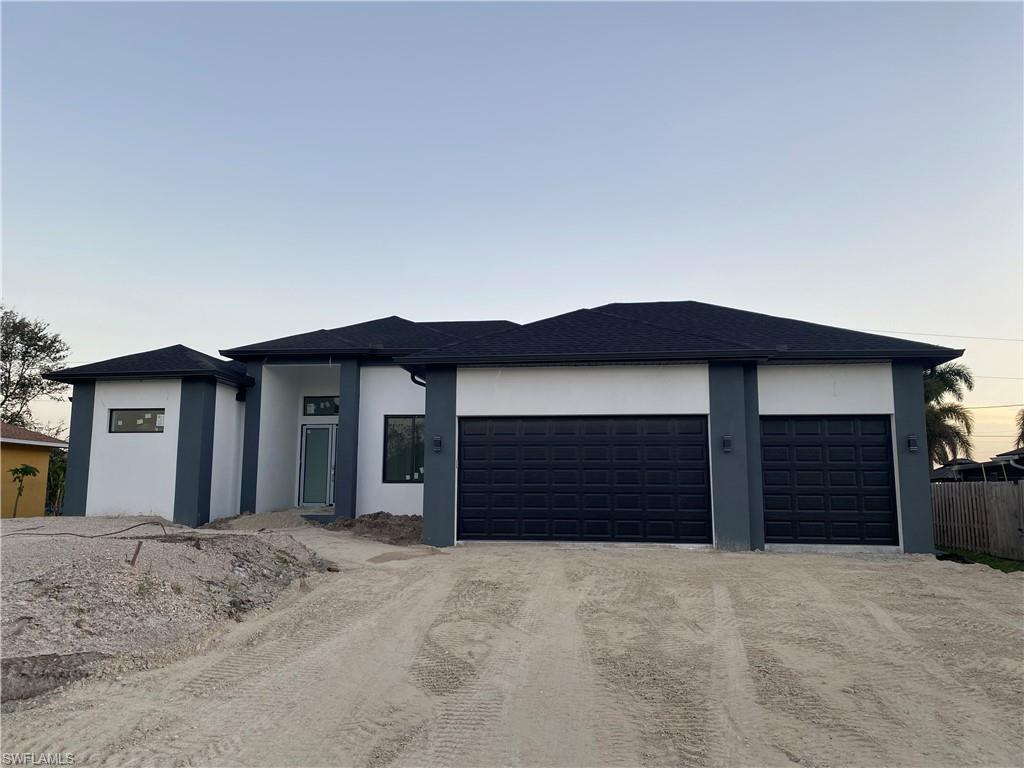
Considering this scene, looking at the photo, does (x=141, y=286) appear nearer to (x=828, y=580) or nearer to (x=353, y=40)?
(x=353, y=40)

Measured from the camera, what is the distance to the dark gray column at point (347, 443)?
43.2 ft

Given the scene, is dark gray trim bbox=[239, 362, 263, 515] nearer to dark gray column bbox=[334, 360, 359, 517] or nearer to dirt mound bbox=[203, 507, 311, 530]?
dirt mound bbox=[203, 507, 311, 530]

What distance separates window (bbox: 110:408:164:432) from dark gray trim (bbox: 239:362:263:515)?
1813mm

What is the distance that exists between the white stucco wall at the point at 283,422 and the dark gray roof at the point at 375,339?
681 mm

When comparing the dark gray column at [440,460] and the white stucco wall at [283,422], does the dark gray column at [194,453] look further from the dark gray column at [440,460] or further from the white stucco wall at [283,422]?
the dark gray column at [440,460]

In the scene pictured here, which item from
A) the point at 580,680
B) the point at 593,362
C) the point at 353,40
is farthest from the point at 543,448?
the point at 353,40

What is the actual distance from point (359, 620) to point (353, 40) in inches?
470

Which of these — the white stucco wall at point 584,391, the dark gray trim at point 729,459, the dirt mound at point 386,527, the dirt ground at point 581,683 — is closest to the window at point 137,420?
the dirt mound at point 386,527

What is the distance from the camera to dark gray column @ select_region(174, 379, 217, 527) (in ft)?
41.1

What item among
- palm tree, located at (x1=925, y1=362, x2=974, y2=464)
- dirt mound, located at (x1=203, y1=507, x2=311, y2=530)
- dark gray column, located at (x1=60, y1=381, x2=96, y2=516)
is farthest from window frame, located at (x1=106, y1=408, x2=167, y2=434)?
palm tree, located at (x1=925, y1=362, x2=974, y2=464)

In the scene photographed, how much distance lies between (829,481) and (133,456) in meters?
14.4

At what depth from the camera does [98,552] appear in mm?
6223

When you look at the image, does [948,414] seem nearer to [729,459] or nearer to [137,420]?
[729,459]

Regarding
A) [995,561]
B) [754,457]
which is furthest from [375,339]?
[995,561]
